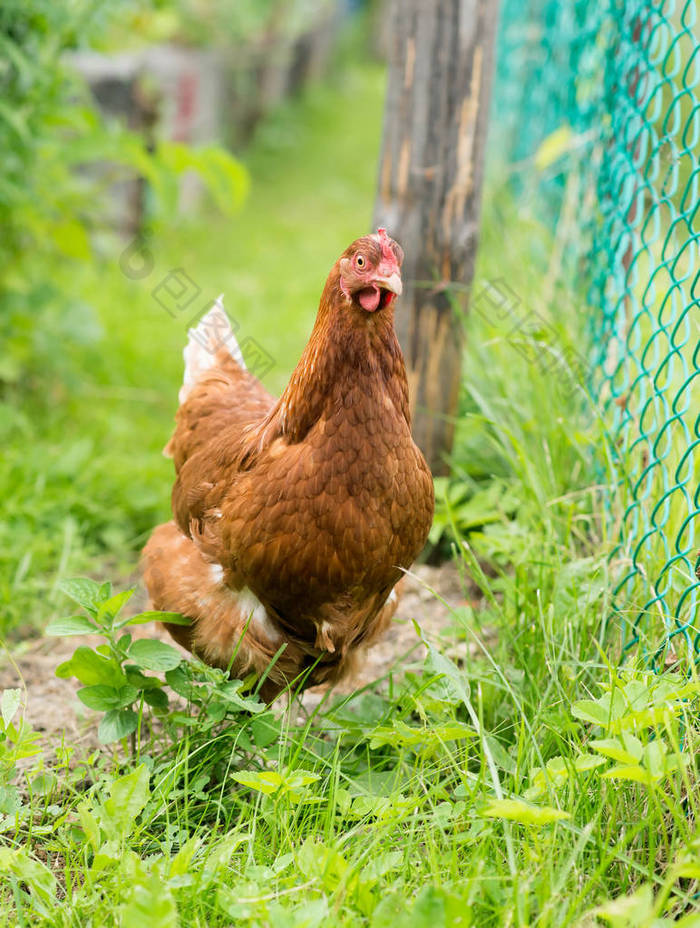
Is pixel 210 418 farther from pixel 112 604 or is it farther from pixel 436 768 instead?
pixel 436 768

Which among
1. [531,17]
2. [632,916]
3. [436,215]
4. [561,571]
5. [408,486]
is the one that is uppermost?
[531,17]

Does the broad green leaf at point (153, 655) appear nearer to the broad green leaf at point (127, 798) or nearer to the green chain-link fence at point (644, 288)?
the broad green leaf at point (127, 798)

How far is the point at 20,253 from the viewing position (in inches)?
159

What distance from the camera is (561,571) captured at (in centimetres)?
246

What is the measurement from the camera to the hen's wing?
2.47 m

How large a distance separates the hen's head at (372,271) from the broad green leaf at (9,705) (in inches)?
46.2

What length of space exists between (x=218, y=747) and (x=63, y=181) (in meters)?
2.94

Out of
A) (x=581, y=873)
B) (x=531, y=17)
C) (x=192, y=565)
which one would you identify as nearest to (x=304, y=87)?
(x=531, y=17)

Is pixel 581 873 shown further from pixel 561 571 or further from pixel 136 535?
pixel 136 535

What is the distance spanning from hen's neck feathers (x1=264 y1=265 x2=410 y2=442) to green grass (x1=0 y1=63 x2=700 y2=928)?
1.82 feet

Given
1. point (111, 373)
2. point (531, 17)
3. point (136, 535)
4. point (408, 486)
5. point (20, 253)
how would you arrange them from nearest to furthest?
point (408, 486), point (136, 535), point (20, 253), point (111, 373), point (531, 17)

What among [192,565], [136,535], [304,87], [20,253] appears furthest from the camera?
[304,87]

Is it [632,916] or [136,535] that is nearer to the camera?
[632,916]

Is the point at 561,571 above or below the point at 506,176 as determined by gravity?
below
